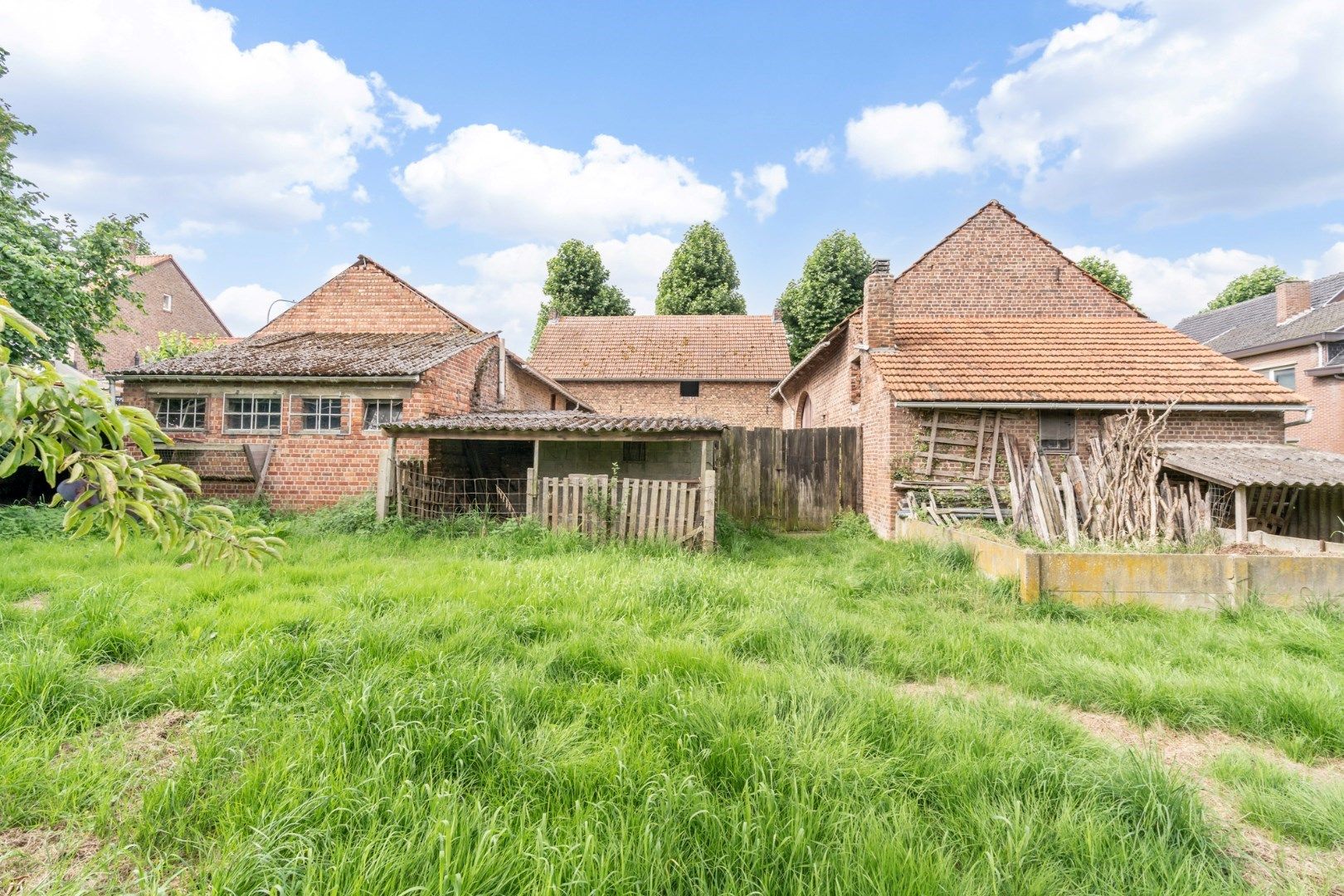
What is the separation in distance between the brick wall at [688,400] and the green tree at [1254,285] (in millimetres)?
30338

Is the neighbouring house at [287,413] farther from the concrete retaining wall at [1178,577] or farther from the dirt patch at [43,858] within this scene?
the concrete retaining wall at [1178,577]

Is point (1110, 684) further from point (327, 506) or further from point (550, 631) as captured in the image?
point (327, 506)

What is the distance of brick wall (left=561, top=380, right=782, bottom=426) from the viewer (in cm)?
2397

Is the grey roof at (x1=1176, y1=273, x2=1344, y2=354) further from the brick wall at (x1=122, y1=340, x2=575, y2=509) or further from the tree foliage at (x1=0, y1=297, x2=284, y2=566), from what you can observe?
the tree foliage at (x1=0, y1=297, x2=284, y2=566)

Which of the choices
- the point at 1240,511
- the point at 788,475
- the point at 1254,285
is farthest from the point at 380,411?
the point at 1254,285

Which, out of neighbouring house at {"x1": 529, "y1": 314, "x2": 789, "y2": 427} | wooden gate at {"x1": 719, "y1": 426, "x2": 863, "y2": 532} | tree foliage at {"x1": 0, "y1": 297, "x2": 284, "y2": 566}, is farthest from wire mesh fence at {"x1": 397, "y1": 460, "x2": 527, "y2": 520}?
neighbouring house at {"x1": 529, "y1": 314, "x2": 789, "y2": 427}

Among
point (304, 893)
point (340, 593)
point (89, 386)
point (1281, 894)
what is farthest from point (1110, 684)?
point (340, 593)

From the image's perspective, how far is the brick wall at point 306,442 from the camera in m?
12.4

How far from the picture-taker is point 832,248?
28.8 meters

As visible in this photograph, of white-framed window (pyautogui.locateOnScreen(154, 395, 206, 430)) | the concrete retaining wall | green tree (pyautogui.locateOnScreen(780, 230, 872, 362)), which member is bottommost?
the concrete retaining wall

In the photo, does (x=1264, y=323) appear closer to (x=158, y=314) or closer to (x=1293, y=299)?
(x=1293, y=299)

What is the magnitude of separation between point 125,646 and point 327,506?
8352 mm

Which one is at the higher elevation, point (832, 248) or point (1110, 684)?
point (832, 248)

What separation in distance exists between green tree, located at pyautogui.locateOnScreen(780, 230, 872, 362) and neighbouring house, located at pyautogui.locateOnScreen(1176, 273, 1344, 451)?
48.1 ft
